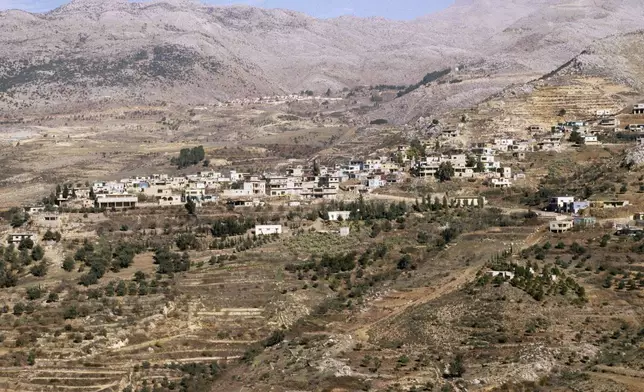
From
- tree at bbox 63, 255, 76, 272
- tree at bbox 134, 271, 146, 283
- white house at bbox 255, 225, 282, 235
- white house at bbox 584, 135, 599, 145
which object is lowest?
tree at bbox 134, 271, 146, 283

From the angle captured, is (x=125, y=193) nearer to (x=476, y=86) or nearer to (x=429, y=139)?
(x=429, y=139)

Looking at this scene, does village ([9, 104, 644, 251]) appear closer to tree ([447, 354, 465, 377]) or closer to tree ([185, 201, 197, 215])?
tree ([185, 201, 197, 215])

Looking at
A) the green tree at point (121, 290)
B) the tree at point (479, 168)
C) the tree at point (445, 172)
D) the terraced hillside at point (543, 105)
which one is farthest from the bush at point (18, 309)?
the terraced hillside at point (543, 105)

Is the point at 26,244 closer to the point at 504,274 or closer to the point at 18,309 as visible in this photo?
the point at 18,309

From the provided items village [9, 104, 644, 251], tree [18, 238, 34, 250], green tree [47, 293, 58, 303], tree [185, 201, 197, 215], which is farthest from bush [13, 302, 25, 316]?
tree [185, 201, 197, 215]

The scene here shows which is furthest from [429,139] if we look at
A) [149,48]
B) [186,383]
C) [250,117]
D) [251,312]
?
[149,48]

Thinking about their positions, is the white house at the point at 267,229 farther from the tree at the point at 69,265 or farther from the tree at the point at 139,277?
the tree at the point at 69,265
